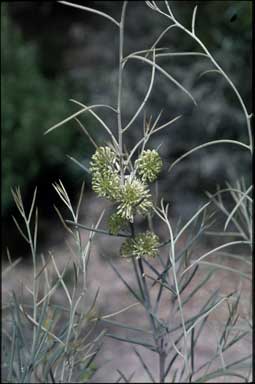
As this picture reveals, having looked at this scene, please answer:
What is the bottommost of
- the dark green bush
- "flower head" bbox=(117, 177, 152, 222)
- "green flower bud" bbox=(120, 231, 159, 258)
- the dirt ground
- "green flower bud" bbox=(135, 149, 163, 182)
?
the dirt ground

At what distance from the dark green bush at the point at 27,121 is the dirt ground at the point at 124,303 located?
0.95 ft

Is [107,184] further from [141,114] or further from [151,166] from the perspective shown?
[141,114]

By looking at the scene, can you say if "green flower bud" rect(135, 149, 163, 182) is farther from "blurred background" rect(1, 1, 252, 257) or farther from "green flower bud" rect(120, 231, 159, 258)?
"blurred background" rect(1, 1, 252, 257)

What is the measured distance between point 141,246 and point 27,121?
207 centimetres

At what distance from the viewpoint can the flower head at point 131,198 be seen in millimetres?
1109

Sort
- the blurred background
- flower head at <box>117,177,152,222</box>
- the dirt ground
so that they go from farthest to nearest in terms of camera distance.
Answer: the blurred background < the dirt ground < flower head at <box>117,177,152,222</box>

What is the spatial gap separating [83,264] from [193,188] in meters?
2.18

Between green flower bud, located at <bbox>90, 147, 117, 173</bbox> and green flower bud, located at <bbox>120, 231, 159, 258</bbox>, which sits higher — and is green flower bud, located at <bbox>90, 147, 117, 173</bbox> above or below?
above

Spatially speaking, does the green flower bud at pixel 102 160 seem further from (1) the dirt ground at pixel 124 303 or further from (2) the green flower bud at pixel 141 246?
(1) the dirt ground at pixel 124 303

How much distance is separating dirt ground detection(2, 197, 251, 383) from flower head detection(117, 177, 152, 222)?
89 cm

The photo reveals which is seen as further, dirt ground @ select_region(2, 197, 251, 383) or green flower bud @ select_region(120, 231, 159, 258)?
dirt ground @ select_region(2, 197, 251, 383)

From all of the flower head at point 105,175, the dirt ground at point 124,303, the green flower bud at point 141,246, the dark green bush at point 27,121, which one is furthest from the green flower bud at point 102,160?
the dark green bush at point 27,121

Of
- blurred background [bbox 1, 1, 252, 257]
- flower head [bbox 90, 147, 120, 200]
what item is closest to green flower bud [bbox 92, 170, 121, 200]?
flower head [bbox 90, 147, 120, 200]

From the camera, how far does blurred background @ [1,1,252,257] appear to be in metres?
3.05
